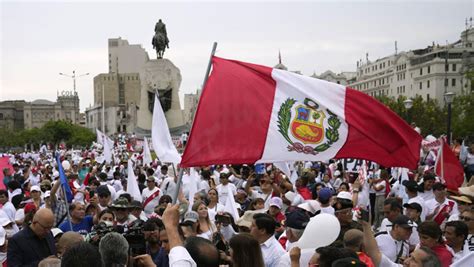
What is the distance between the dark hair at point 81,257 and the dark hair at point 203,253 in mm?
834

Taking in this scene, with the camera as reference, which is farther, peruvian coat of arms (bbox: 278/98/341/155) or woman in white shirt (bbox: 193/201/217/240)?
woman in white shirt (bbox: 193/201/217/240)

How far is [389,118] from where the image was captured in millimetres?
6598

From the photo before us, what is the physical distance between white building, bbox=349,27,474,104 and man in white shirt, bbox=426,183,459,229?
227 feet

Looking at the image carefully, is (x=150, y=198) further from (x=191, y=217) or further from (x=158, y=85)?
(x=158, y=85)

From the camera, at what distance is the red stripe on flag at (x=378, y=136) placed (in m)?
6.52

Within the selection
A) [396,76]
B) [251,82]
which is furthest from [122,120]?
[251,82]

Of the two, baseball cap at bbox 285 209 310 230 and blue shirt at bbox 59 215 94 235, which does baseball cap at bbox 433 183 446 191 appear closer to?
baseball cap at bbox 285 209 310 230

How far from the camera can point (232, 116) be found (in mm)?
6441

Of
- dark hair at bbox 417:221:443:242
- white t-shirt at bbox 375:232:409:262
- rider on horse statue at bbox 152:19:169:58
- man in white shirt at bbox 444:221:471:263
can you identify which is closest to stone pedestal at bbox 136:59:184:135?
rider on horse statue at bbox 152:19:169:58

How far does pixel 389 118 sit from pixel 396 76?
101 meters

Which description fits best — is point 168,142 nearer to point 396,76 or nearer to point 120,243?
point 120,243

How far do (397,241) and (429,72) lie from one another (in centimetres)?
8800

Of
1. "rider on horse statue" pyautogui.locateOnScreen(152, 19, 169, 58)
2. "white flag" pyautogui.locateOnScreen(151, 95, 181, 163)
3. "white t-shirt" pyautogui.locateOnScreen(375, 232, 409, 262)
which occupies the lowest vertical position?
"white t-shirt" pyautogui.locateOnScreen(375, 232, 409, 262)

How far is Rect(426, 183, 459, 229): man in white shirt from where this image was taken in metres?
8.90
